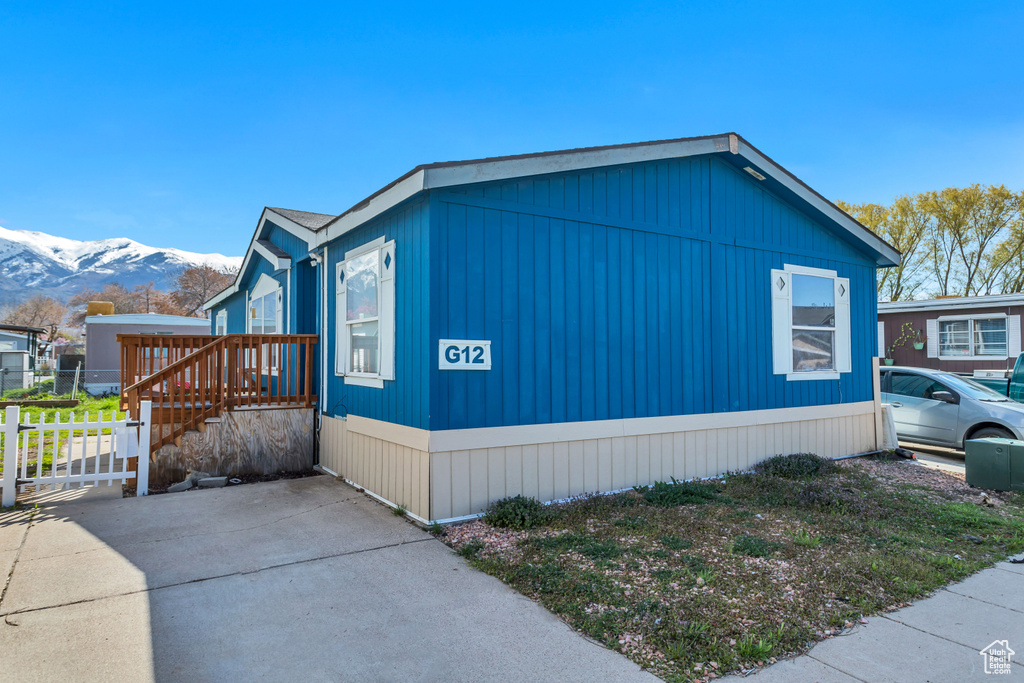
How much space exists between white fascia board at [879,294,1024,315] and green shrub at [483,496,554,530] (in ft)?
51.3

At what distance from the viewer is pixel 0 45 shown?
1072 inches

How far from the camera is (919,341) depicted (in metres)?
15.9

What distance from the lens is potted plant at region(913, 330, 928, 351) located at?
15867 millimetres

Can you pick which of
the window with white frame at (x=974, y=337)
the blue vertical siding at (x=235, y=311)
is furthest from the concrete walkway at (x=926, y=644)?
the window with white frame at (x=974, y=337)

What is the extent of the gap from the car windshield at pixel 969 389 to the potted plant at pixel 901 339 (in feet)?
28.5

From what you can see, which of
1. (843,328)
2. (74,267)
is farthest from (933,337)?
(74,267)

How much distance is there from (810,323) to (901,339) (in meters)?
11.2

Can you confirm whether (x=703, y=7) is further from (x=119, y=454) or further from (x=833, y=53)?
(x=119, y=454)

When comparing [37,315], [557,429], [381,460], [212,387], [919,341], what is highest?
[37,315]

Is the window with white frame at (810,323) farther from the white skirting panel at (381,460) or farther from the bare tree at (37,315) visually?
the bare tree at (37,315)

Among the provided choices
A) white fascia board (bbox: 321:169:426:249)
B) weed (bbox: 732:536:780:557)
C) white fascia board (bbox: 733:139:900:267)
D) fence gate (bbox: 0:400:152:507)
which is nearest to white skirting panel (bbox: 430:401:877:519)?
weed (bbox: 732:536:780:557)

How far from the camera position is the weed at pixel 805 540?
4.21m

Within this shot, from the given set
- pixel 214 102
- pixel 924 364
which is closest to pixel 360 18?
pixel 924 364

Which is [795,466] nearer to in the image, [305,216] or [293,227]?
[293,227]
